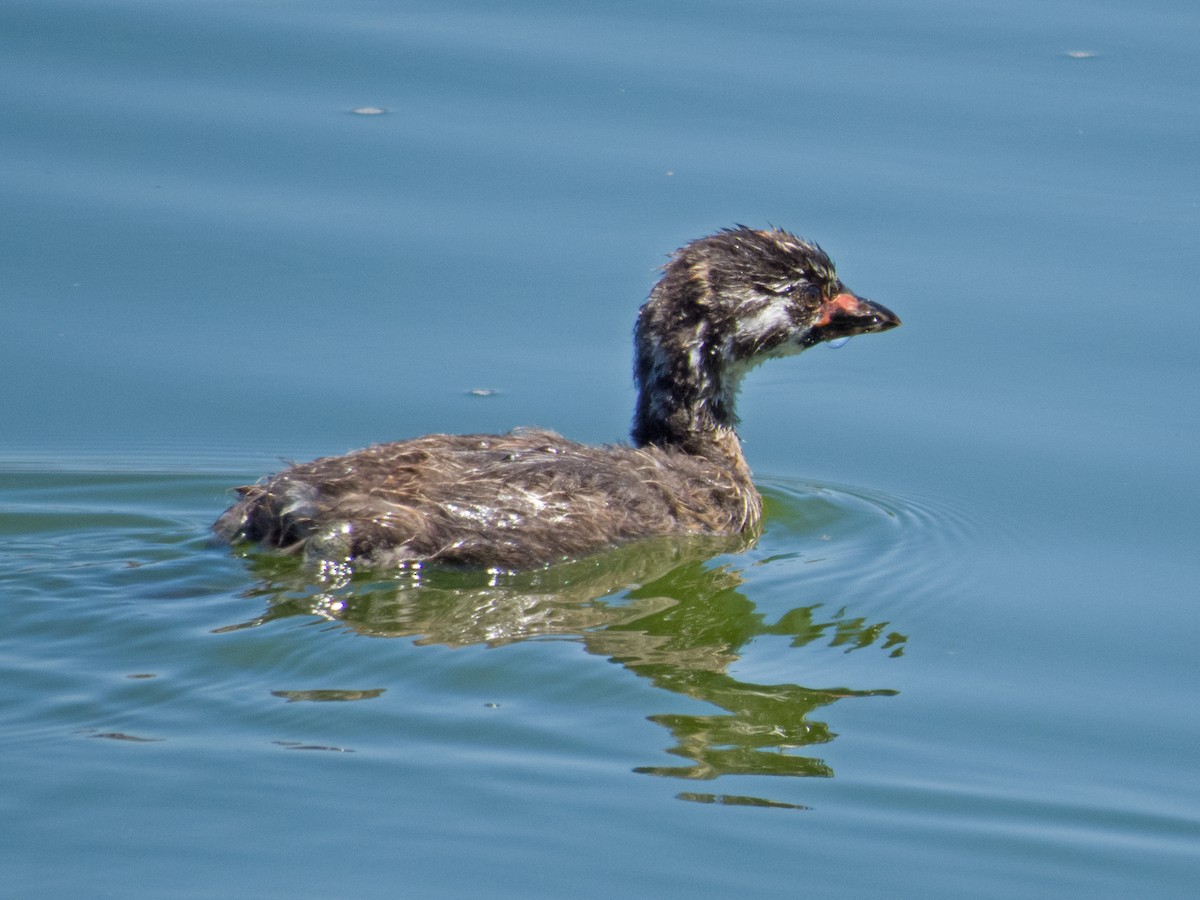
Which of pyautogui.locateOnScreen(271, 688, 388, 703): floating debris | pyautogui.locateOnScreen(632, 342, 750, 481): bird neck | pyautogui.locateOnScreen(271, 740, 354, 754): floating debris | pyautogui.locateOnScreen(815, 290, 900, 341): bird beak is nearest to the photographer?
pyautogui.locateOnScreen(271, 740, 354, 754): floating debris

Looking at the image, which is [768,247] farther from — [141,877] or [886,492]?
[141,877]

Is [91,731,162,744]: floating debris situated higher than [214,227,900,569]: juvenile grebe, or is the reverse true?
[214,227,900,569]: juvenile grebe

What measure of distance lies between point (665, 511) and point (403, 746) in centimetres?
275

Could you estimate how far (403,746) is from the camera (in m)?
7.42

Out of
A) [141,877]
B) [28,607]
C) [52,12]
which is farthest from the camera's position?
[52,12]

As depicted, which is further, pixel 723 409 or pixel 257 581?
pixel 723 409

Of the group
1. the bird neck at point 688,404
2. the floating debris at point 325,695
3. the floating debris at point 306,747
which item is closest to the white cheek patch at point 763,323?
the bird neck at point 688,404

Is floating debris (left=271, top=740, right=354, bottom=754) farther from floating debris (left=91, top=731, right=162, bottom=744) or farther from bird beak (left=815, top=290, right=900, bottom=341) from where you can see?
bird beak (left=815, top=290, right=900, bottom=341)

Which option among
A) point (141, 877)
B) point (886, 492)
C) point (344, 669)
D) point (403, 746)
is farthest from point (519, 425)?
point (141, 877)

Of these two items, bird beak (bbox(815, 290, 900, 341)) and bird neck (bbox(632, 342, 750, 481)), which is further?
bird beak (bbox(815, 290, 900, 341))

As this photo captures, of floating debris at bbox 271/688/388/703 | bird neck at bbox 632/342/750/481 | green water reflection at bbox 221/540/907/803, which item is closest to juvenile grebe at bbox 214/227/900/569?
bird neck at bbox 632/342/750/481

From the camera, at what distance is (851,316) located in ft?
35.3

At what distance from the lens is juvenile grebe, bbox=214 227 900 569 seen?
902 cm

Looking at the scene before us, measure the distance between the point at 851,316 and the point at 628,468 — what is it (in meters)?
1.70
